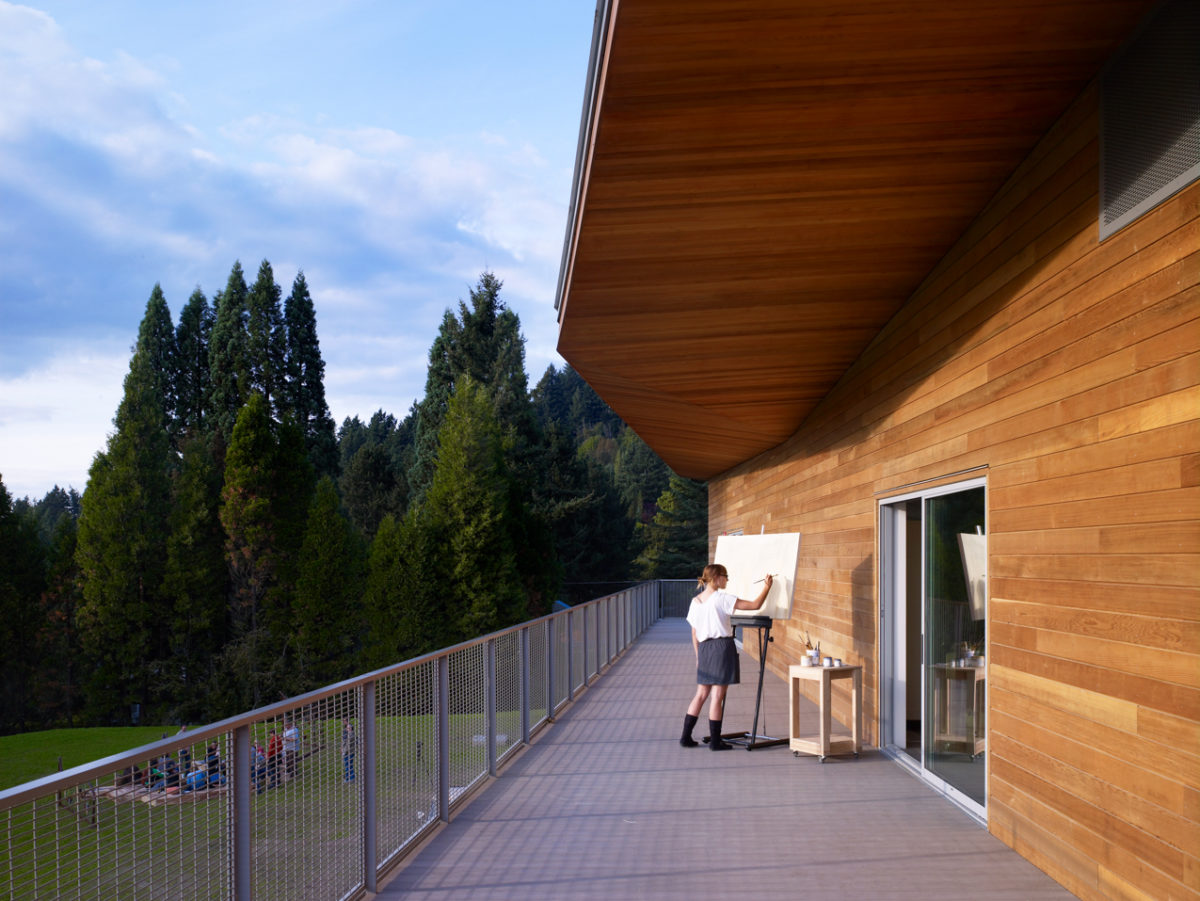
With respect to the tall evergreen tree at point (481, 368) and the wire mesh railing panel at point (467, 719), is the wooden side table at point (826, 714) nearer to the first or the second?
the wire mesh railing panel at point (467, 719)

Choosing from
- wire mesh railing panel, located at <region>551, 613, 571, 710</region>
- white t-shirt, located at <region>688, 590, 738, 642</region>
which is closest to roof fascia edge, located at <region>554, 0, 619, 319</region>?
white t-shirt, located at <region>688, 590, 738, 642</region>

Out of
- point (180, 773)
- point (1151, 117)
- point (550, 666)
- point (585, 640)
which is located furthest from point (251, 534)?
point (1151, 117)

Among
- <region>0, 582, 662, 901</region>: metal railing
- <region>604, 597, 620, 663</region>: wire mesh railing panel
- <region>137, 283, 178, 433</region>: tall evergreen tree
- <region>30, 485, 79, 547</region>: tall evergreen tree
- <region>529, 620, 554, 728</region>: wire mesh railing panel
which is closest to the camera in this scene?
<region>0, 582, 662, 901</region>: metal railing

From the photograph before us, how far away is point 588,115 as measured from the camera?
12.3ft

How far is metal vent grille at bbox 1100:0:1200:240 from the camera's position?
123 inches

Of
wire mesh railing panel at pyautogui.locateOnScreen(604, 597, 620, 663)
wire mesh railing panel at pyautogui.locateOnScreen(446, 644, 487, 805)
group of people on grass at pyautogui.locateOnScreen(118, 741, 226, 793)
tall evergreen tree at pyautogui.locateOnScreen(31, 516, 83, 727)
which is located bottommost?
tall evergreen tree at pyautogui.locateOnScreen(31, 516, 83, 727)

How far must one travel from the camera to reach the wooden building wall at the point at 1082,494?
3.14 metres

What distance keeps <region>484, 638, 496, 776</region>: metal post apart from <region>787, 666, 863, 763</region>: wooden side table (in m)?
2.06

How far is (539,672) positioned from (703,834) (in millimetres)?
3252

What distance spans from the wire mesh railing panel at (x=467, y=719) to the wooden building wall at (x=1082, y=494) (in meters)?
2.81

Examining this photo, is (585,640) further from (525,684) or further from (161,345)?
(161,345)

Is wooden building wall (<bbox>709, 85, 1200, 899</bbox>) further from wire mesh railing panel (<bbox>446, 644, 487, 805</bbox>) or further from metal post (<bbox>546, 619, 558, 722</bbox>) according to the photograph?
metal post (<bbox>546, 619, 558, 722</bbox>)

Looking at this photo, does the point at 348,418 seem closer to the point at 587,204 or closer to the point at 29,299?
the point at 29,299

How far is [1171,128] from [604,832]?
391 cm
